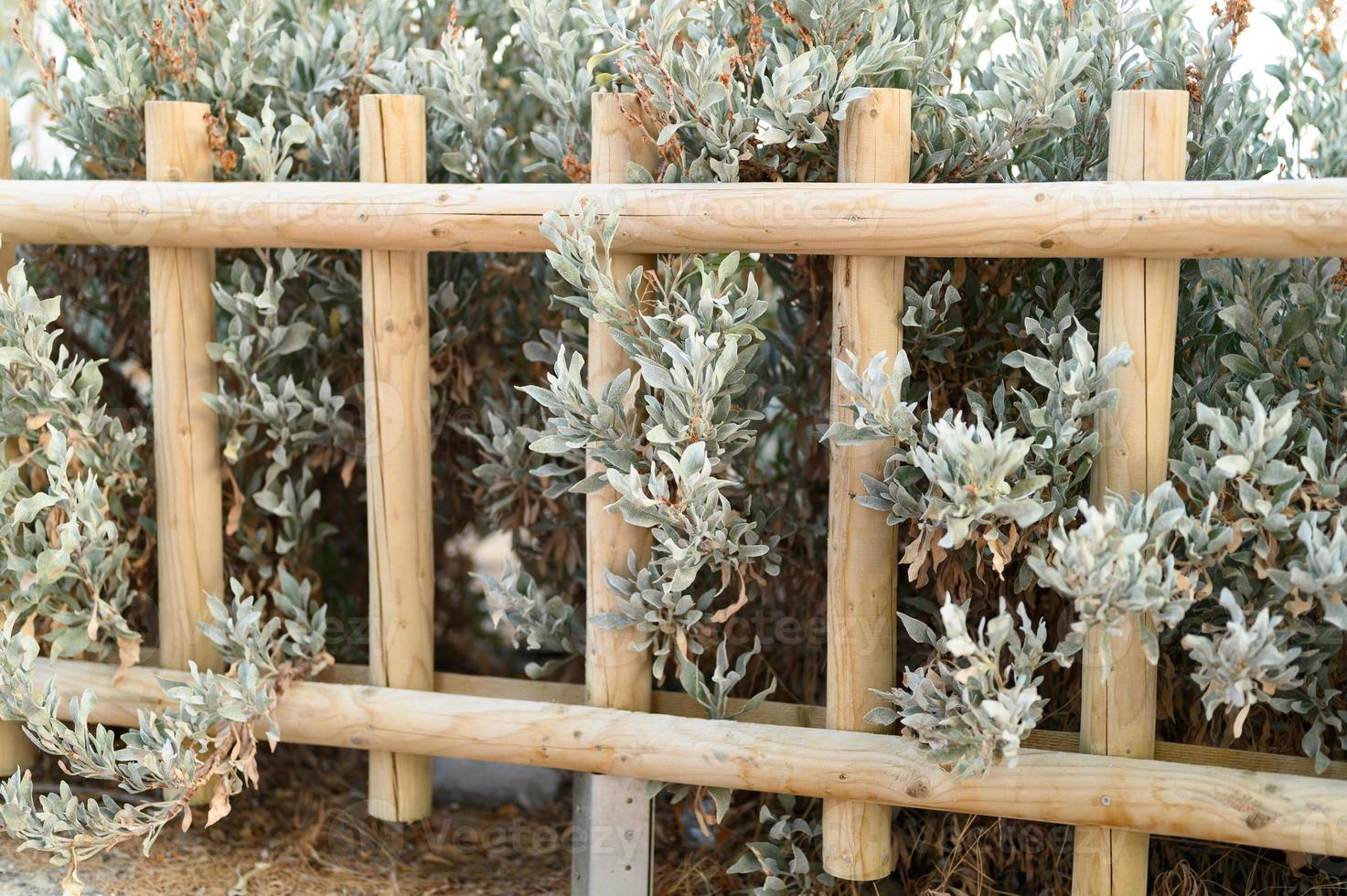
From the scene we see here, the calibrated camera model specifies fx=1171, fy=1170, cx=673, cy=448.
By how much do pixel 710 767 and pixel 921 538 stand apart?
596 millimetres

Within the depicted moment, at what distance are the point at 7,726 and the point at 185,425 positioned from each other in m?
0.81

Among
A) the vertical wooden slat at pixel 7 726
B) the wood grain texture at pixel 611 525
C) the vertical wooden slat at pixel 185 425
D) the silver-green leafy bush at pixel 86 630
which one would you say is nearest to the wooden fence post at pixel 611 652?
the wood grain texture at pixel 611 525

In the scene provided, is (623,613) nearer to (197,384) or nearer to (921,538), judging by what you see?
(921,538)

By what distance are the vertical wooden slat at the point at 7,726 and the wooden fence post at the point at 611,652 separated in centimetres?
118

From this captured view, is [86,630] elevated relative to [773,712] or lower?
elevated

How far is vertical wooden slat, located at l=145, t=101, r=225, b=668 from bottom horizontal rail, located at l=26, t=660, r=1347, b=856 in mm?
140

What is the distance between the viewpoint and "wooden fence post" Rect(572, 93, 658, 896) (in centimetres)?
213

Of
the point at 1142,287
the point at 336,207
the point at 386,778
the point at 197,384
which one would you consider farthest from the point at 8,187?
the point at 1142,287

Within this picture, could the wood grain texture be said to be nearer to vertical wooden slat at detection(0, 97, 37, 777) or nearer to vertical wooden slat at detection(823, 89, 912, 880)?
vertical wooden slat at detection(823, 89, 912, 880)

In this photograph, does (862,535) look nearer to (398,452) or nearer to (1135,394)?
(1135,394)

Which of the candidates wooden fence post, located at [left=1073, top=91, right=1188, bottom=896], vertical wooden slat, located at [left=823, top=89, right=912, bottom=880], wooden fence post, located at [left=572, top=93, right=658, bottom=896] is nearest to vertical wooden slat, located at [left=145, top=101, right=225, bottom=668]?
wooden fence post, located at [left=572, top=93, right=658, bottom=896]

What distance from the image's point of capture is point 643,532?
2201 mm

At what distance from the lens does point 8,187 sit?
7.63 ft

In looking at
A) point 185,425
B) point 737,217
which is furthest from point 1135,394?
point 185,425
